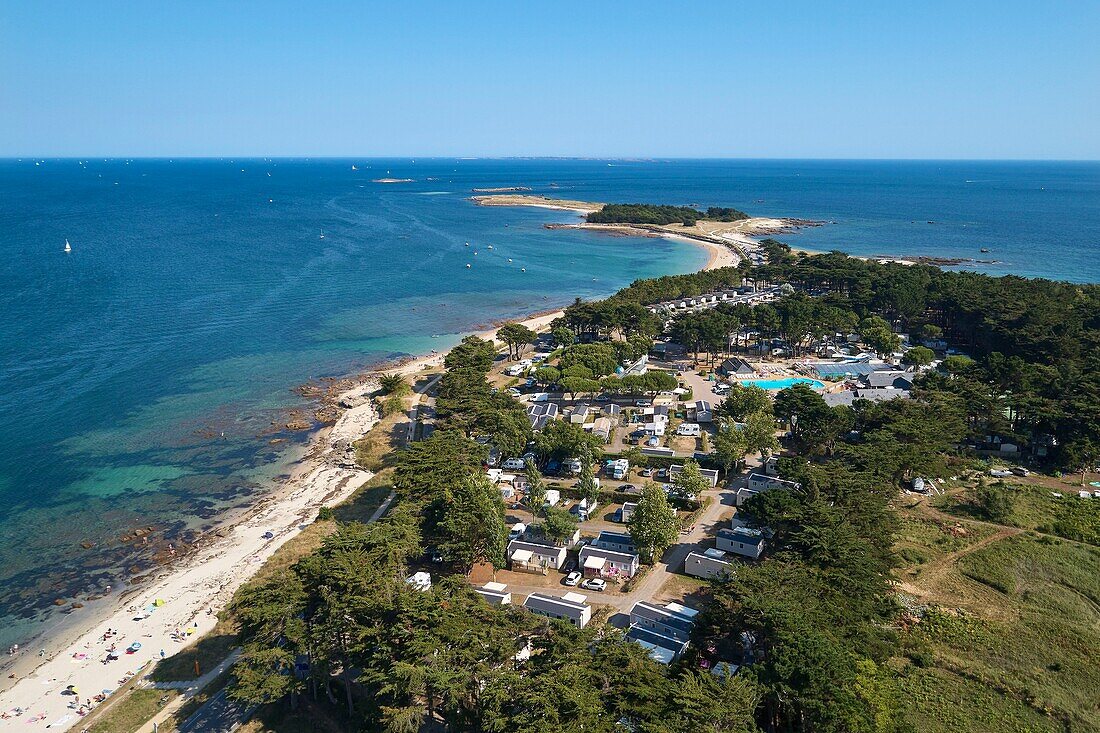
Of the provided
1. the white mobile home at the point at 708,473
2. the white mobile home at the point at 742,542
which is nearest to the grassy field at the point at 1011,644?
the white mobile home at the point at 742,542

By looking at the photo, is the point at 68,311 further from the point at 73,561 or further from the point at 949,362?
Result: the point at 949,362

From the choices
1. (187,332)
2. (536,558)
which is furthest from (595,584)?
(187,332)

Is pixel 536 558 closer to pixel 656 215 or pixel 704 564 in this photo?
pixel 704 564

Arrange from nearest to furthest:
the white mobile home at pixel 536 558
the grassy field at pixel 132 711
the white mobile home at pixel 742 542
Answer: the grassy field at pixel 132 711
the white mobile home at pixel 742 542
the white mobile home at pixel 536 558

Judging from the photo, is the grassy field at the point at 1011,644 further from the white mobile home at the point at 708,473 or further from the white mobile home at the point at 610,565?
the white mobile home at the point at 708,473

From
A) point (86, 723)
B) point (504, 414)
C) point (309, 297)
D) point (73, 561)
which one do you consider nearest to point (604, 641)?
point (86, 723)
